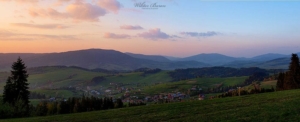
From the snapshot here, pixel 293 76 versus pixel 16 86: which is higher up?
A: pixel 293 76

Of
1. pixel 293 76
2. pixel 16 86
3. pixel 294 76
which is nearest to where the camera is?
pixel 16 86

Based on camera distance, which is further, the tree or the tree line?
the tree line

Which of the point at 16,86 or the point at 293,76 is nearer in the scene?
the point at 16,86

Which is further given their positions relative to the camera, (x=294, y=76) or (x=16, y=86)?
(x=294, y=76)

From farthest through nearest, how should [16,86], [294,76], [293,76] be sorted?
[293,76] < [294,76] < [16,86]

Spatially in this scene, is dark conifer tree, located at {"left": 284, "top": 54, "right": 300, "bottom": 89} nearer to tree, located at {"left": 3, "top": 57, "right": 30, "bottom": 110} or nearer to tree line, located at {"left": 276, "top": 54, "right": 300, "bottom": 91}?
tree line, located at {"left": 276, "top": 54, "right": 300, "bottom": 91}

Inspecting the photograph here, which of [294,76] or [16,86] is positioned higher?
[294,76]

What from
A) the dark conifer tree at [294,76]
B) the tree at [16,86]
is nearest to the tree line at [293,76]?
the dark conifer tree at [294,76]

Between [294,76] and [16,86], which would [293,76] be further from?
[16,86]

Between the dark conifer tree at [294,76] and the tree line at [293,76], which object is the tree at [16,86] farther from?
the dark conifer tree at [294,76]

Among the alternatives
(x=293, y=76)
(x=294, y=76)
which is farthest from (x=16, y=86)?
(x=294, y=76)

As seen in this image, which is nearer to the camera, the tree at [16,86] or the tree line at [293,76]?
the tree at [16,86]

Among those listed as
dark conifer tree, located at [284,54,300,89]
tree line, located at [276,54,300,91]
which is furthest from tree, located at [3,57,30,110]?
dark conifer tree, located at [284,54,300,89]

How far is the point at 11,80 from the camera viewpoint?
2164 inches
